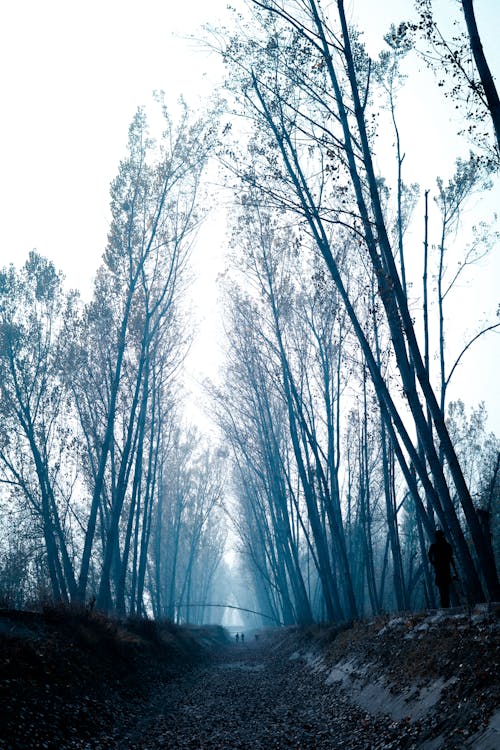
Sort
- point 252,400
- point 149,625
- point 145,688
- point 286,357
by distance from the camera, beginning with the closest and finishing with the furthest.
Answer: point 145,688, point 149,625, point 286,357, point 252,400

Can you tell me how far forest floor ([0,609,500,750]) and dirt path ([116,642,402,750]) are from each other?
0.03m

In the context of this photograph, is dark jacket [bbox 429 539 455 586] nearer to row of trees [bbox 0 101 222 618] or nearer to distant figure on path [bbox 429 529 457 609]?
distant figure on path [bbox 429 529 457 609]

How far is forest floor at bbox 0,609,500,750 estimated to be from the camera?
539cm

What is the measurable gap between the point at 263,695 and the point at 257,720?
3.00 meters

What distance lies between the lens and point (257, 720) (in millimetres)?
8531

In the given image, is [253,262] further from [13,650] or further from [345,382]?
[13,650]

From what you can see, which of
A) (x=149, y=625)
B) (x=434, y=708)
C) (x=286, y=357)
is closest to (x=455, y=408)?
(x=286, y=357)

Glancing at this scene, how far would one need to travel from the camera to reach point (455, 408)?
27.7 m

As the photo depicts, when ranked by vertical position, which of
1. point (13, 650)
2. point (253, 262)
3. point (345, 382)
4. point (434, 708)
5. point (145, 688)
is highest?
point (253, 262)

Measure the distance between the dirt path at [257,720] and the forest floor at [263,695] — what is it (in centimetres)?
3

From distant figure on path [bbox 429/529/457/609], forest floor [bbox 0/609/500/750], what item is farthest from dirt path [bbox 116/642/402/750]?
distant figure on path [bbox 429/529/457/609]

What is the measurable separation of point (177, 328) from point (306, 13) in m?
11.3

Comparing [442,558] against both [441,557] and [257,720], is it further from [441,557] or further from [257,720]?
[257,720]

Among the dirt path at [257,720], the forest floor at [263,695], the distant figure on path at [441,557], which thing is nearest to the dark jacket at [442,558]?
the distant figure on path at [441,557]
